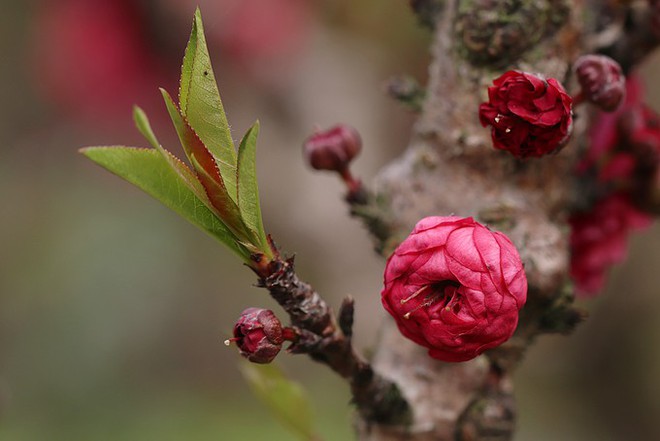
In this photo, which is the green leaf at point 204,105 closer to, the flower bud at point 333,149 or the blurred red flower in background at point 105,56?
the flower bud at point 333,149

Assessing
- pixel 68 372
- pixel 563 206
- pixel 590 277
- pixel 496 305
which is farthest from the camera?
pixel 68 372

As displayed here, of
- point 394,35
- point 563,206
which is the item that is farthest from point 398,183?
point 394,35

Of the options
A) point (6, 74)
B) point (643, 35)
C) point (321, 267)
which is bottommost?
point (643, 35)

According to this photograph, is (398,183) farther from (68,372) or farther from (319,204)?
(68,372)

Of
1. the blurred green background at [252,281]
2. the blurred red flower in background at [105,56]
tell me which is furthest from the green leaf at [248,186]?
the blurred red flower in background at [105,56]

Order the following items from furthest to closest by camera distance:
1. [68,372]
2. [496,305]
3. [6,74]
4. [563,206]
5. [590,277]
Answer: [6,74] < [68,372] < [590,277] < [563,206] < [496,305]

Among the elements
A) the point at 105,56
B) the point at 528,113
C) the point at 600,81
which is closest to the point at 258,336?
the point at 528,113
